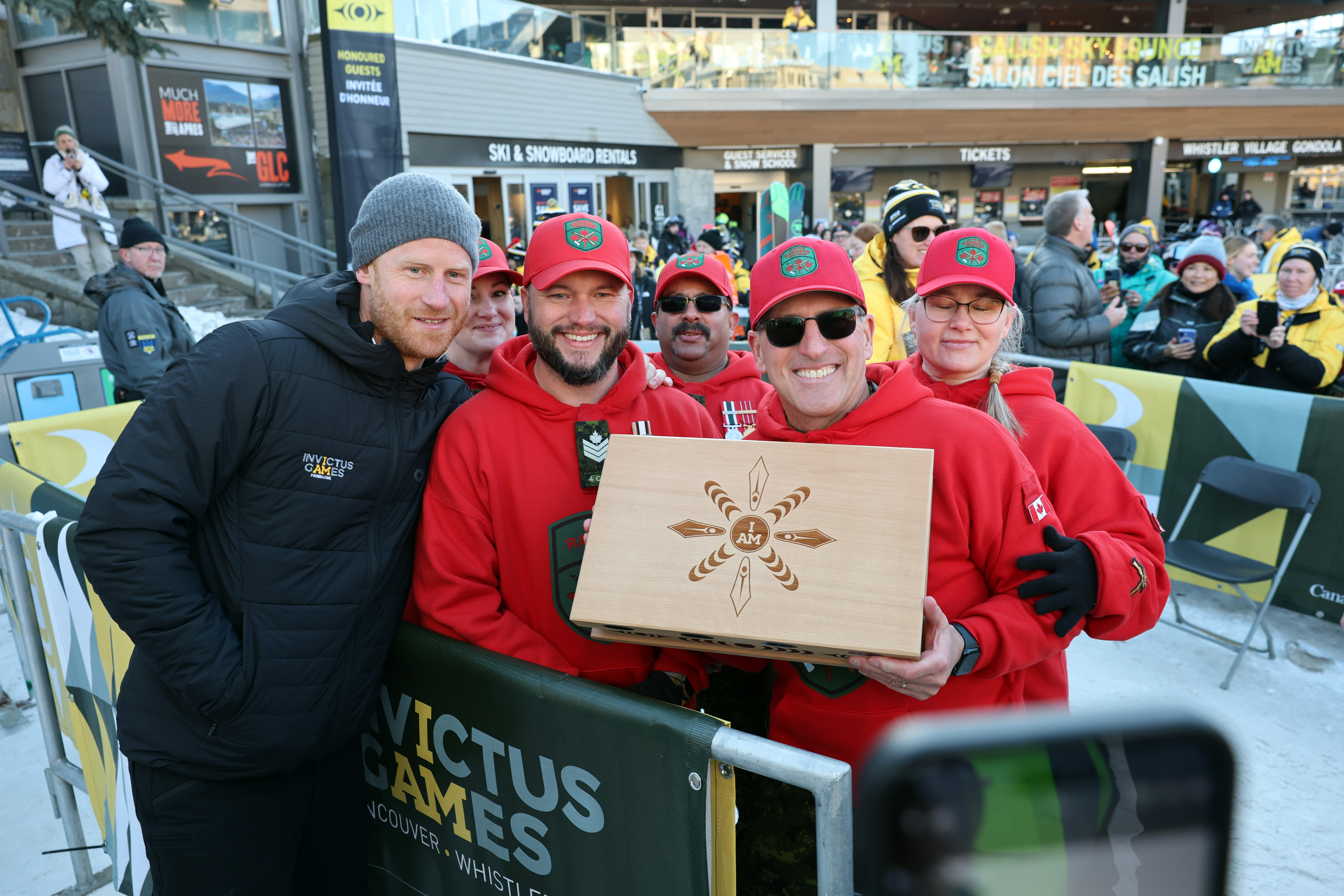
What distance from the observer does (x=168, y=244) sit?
11.4 meters

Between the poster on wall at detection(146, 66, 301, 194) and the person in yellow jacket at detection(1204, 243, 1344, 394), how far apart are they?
49.6ft

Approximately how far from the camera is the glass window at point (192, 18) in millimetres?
13023

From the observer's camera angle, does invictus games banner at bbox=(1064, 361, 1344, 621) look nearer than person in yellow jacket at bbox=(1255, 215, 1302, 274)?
Yes

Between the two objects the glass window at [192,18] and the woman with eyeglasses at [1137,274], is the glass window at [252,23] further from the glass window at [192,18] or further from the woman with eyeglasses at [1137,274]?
the woman with eyeglasses at [1137,274]

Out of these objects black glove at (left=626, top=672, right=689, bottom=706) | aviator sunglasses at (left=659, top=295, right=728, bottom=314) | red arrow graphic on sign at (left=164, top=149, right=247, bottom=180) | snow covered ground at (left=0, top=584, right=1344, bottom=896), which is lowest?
snow covered ground at (left=0, top=584, right=1344, bottom=896)

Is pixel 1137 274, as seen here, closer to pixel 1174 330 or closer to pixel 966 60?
pixel 1174 330

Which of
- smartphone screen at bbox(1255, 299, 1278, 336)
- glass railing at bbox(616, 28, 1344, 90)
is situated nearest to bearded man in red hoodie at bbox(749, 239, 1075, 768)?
smartphone screen at bbox(1255, 299, 1278, 336)

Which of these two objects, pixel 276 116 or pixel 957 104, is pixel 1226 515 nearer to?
pixel 276 116

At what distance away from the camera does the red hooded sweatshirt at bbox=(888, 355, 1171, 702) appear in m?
1.80

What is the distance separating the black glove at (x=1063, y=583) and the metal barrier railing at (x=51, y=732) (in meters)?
3.11

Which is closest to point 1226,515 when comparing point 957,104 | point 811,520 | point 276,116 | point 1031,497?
point 1031,497

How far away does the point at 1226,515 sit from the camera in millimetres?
4824

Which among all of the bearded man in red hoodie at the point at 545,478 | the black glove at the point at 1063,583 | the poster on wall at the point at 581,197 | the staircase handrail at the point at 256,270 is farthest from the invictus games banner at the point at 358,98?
the poster on wall at the point at 581,197

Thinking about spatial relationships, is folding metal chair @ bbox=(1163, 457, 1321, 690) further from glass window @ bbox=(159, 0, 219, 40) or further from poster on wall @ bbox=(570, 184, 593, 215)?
poster on wall @ bbox=(570, 184, 593, 215)
